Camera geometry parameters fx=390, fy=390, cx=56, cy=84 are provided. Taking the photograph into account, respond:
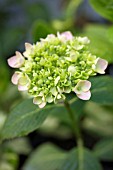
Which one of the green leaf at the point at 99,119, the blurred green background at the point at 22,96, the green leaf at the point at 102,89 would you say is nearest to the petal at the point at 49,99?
the green leaf at the point at 102,89

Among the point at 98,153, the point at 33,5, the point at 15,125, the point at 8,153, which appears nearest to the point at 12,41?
the point at 33,5

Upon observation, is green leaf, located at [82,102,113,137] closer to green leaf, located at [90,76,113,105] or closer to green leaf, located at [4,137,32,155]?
green leaf, located at [4,137,32,155]

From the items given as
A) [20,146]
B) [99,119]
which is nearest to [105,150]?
[99,119]

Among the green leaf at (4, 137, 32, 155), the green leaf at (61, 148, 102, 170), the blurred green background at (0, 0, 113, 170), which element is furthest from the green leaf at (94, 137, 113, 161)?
the green leaf at (4, 137, 32, 155)

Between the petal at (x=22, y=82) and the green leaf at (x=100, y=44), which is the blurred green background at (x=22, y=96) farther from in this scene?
the petal at (x=22, y=82)

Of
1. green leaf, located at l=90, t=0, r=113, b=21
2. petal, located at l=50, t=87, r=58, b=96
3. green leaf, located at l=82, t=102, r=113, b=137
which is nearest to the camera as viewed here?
petal, located at l=50, t=87, r=58, b=96

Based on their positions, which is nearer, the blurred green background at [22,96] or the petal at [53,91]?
the petal at [53,91]
